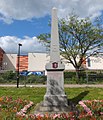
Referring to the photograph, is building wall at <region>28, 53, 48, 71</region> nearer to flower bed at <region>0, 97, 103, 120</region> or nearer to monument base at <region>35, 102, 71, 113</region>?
flower bed at <region>0, 97, 103, 120</region>

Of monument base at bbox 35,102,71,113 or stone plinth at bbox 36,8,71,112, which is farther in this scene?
stone plinth at bbox 36,8,71,112

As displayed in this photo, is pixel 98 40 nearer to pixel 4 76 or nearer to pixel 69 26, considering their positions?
pixel 69 26

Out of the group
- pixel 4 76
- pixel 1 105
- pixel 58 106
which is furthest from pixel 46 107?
pixel 4 76

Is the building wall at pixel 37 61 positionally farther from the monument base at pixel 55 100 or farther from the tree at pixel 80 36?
the monument base at pixel 55 100

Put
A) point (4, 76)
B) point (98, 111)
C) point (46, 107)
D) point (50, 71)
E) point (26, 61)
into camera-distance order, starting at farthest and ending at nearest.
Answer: point (26, 61)
point (4, 76)
point (50, 71)
point (46, 107)
point (98, 111)

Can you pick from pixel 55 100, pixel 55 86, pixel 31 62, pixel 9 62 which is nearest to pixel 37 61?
pixel 31 62

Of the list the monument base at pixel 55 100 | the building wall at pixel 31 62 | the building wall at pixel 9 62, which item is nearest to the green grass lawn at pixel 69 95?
the monument base at pixel 55 100

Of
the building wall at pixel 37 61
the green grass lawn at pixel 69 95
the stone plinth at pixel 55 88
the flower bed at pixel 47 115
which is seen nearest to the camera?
the flower bed at pixel 47 115

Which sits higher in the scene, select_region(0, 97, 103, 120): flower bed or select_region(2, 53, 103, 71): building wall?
select_region(2, 53, 103, 71): building wall

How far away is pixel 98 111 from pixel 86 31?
23568 mm

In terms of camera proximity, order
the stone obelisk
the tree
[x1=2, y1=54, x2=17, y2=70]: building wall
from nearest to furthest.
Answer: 1. the stone obelisk
2. the tree
3. [x1=2, y1=54, x2=17, y2=70]: building wall

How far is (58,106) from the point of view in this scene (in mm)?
8445

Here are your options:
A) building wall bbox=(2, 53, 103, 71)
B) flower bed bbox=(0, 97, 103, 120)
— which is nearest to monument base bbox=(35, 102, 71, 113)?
flower bed bbox=(0, 97, 103, 120)

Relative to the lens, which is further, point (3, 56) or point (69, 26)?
point (3, 56)
